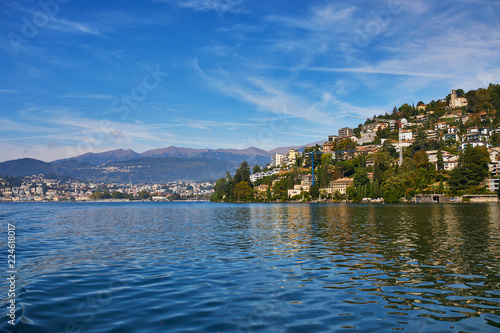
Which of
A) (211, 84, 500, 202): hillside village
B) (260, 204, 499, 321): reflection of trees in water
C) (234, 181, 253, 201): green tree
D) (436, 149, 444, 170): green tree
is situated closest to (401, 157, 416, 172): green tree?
(211, 84, 500, 202): hillside village

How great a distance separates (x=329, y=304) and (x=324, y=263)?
6.49 m

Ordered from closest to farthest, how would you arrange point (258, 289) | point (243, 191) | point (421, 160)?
point (258, 289), point (421, 160), point (243, 191)

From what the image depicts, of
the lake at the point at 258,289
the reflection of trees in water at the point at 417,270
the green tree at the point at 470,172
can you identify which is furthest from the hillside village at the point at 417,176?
the lake at the point at 258,289

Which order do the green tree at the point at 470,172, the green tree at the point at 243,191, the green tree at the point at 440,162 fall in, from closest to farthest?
1. the green tree at the point at 470,172
2. the green tree at the point at 440,162
3. the green tree at the point at 243,191

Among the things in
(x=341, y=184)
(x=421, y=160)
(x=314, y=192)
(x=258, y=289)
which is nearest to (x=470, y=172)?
(x=421, y=160)

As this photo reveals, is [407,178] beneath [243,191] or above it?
above

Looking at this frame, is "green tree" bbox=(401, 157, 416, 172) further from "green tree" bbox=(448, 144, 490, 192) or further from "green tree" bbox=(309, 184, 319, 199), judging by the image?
"green tree" bbox=(309, 184, 319, 199)

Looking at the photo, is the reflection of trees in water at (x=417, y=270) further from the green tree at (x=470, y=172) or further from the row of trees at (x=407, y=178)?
the green tree at (x=470, y=172)

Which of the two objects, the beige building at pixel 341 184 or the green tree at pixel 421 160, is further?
the beige building at pixel 341 184

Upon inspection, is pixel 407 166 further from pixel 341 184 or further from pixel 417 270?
pixel 417 270

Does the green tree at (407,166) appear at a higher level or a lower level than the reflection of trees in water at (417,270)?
higher

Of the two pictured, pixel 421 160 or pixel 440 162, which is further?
pixel 421 160

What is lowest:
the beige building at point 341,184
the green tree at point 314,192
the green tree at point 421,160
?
the green tree at point 314,192

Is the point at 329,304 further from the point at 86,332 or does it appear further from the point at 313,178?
the point at 313,178
